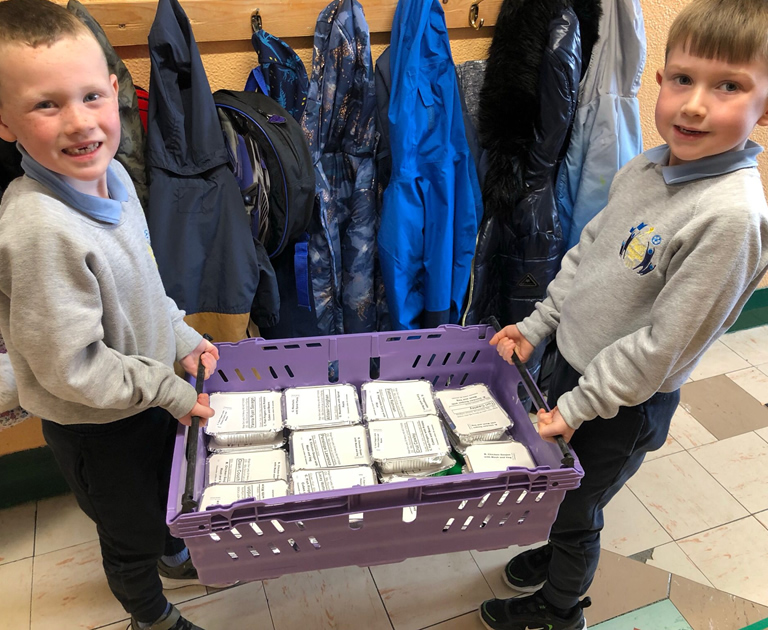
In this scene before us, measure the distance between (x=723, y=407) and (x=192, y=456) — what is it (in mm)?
2027

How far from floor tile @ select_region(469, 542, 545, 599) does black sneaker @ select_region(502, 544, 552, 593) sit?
0.07ft

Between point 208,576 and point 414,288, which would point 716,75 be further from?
point 208,576

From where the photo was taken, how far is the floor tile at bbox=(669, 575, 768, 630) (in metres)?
1.50

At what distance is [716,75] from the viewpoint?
0.89 m

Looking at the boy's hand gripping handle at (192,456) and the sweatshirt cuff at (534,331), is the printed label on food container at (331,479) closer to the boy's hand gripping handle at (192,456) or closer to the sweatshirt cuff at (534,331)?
the boy's hand gripping handle at (192,456)

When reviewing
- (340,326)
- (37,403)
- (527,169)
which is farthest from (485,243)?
(37,403)

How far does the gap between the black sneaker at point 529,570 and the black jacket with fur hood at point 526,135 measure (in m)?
0.71

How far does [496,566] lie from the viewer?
163 cm

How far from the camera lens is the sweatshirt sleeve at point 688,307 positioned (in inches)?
33.9

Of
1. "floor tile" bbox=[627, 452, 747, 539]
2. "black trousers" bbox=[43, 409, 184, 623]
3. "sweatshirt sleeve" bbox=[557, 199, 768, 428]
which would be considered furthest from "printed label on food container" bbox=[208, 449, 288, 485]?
"floor tile" bbox=[627, 452, 747, 539]

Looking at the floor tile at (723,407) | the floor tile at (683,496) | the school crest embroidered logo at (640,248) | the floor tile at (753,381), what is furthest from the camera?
the floor tile at (753,381)

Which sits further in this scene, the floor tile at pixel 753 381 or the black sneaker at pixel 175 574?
the floor tile at pixel 753 381

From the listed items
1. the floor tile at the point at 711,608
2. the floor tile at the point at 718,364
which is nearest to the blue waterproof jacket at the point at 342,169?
the floor tile at the point at 711,608

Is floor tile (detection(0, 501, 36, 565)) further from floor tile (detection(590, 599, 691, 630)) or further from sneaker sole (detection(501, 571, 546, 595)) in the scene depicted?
floor tile (detection(590, 599, 691, 630))
